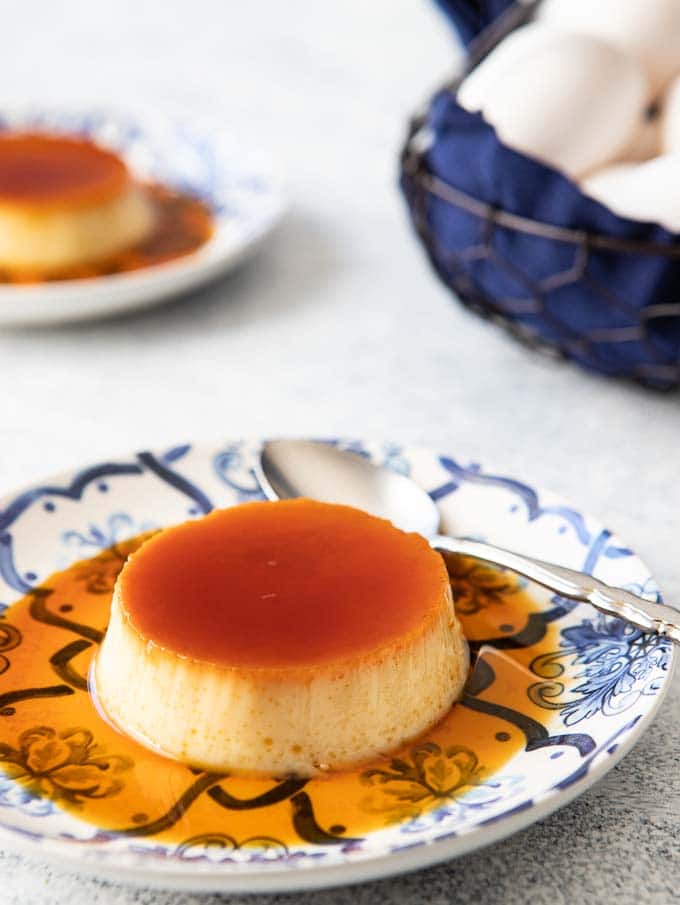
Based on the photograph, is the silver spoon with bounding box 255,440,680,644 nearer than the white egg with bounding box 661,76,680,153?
Yes

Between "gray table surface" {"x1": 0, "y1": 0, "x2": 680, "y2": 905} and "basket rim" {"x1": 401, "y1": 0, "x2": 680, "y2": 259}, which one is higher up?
"basket rim" {"x1": 401, "y1": 0, "x2": 680, "y2": 259}

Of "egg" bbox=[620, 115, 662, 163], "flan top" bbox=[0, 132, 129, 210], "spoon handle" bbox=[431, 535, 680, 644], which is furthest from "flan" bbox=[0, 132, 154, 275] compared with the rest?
"spoon handle" bbox=[431, 535, 680, 644]

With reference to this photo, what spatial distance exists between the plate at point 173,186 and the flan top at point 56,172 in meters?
0.11

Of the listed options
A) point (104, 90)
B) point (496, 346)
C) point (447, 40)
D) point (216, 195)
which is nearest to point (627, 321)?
point (496, 346)

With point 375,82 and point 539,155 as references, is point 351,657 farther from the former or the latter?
point 375,82

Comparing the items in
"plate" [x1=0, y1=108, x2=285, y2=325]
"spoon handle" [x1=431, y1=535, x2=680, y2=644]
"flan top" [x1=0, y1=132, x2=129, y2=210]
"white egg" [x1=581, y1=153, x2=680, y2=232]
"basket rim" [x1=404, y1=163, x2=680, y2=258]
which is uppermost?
"white egg" [x1=581, y1=153, x2=680, y2=232]

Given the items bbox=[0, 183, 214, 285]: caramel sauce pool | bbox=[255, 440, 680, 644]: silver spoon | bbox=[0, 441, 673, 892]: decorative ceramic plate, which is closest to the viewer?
bbox=[0, 441, 673, 892]: decorative ceramic plate

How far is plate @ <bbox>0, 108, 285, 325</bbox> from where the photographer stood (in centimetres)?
127

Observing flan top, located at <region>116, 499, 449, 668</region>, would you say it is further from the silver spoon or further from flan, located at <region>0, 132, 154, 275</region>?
flan, located at <region>0, 132, 154, 275</region>

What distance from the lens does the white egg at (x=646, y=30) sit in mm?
1104

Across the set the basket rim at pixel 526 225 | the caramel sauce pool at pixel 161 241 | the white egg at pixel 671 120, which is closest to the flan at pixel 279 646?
the basket rim at pixel 526 225

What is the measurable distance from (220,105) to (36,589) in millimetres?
1358

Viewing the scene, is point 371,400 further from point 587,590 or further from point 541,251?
point 587,590

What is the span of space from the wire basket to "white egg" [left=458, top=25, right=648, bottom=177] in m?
0.03
